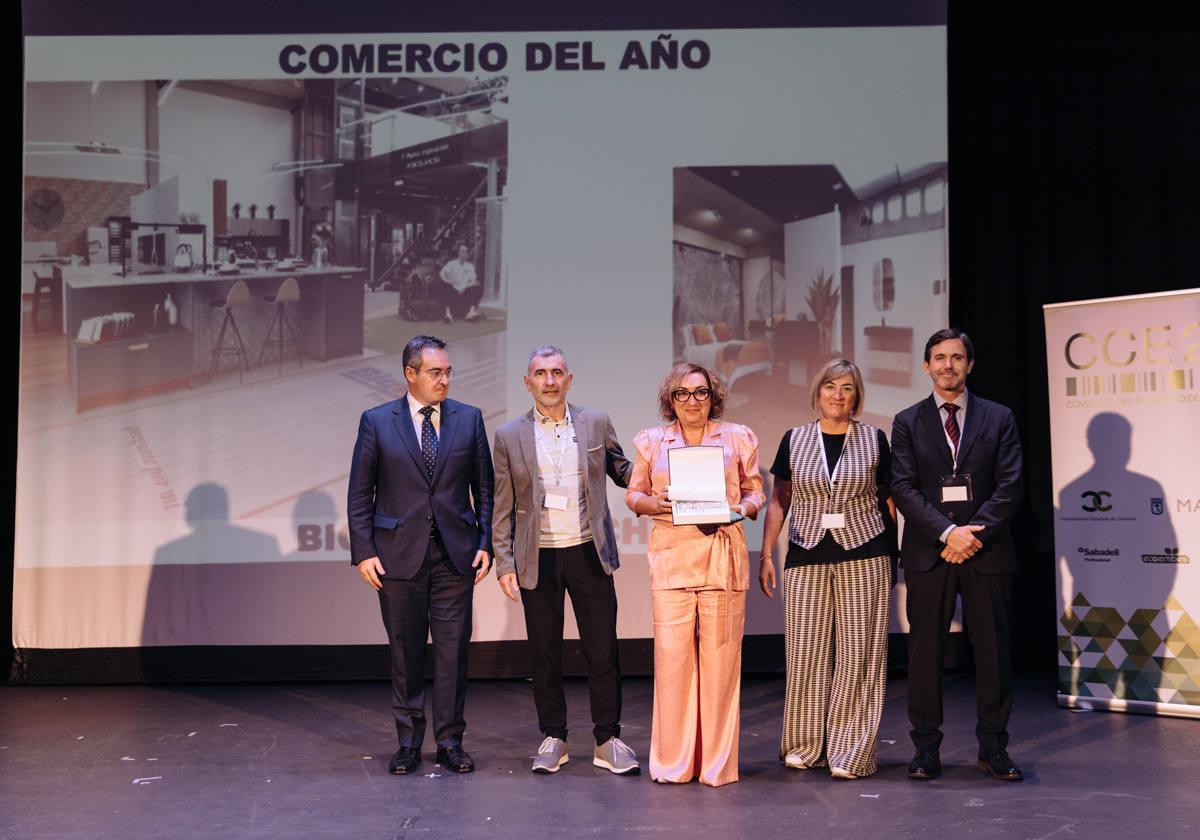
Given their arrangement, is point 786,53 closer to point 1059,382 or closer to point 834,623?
point 1059,382

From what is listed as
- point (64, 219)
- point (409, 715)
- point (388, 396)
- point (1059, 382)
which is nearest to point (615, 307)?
point (388, 396)

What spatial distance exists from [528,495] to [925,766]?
164cm

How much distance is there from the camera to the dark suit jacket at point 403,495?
388 centimetres

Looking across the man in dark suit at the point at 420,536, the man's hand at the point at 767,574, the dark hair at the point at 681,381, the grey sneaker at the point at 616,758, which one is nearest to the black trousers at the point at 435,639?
the man in dark suit at the point at 420,536

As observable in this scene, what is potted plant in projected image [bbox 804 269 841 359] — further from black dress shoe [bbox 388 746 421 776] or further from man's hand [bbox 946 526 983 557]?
black dress shoe [bbox 388 746 421 776]

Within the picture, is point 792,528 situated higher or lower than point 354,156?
lower

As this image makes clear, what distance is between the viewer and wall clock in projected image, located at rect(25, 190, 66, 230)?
18.8ft

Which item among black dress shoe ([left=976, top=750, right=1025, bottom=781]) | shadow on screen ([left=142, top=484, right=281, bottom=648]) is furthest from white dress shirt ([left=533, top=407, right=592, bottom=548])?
shadow on screen ([left=142, top=484, right=281, bottom=648])

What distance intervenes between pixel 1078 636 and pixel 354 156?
13.9ft

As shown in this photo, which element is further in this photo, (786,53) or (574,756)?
(786,53)

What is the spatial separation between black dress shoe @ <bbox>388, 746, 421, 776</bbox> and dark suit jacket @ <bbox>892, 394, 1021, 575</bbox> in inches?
72.8

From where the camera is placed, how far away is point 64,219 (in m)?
5.75

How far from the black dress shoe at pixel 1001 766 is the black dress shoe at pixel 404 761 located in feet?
6.46

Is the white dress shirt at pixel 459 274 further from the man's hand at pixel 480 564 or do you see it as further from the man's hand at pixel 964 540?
the man's hand at pixel 964 540
